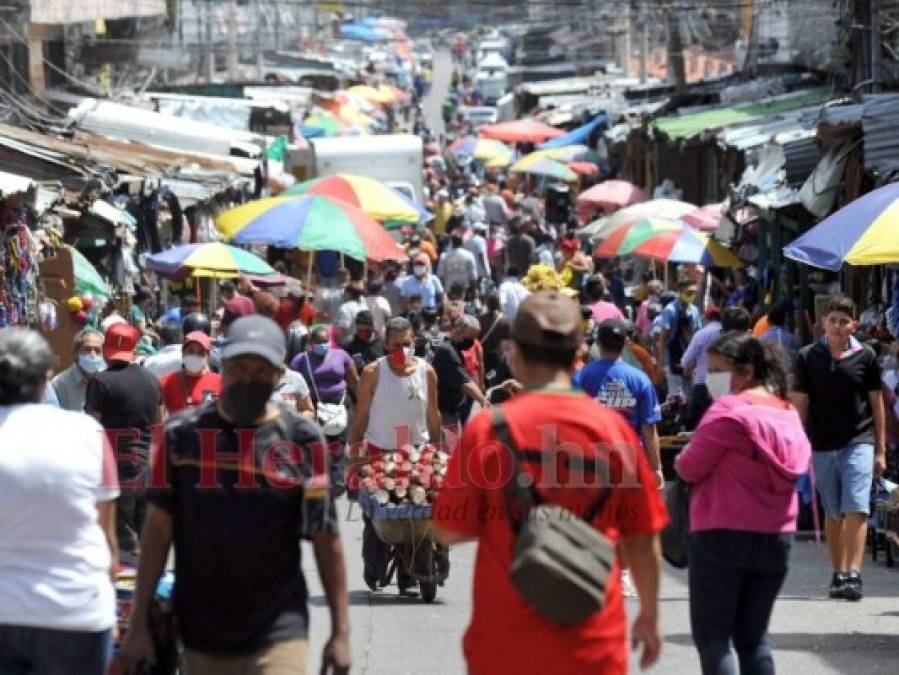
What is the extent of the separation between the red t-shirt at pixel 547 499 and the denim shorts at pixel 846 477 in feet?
18.2

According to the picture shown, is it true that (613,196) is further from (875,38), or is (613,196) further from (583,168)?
(875,38)

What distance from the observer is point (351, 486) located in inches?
475

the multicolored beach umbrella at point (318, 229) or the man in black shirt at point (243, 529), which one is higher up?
the man in black shirt at point (243, 529)

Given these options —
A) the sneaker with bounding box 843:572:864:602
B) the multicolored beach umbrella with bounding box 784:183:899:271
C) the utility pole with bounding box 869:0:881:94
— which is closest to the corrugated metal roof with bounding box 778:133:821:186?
the utility pole with bounding box 869:0:881:94

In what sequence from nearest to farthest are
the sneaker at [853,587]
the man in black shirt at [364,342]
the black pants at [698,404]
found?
the sneaker at [853,587] → the black pants at [698,404] → the man in black shirt at [364,342]

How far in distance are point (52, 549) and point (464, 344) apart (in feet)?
34.2

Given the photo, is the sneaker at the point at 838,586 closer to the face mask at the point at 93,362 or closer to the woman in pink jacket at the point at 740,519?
the woman in pink jacket at the point at 740,519

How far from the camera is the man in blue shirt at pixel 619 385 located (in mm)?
11195

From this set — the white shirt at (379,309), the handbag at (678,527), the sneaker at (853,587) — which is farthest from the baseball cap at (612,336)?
the white shirt at (379,309)

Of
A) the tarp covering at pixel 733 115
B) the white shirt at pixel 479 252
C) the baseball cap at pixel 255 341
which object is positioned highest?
the baseball cap at pixel 255 341

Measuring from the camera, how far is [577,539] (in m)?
5.19

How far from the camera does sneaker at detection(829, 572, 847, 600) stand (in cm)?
1101

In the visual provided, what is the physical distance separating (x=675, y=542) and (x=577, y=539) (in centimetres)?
282

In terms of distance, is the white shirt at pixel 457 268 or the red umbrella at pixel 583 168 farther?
the red umbrella at pixel 583 168
